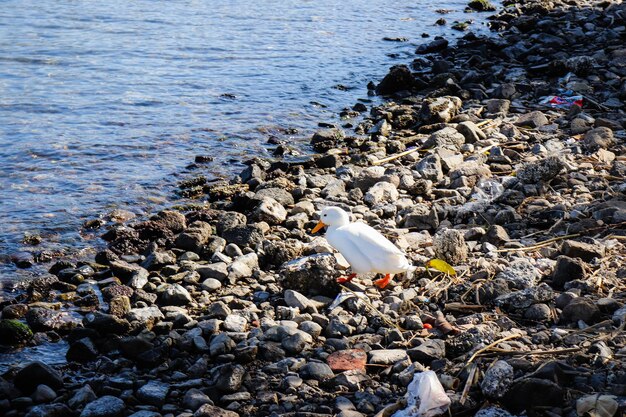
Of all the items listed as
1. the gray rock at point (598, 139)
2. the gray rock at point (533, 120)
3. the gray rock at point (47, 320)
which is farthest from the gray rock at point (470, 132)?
the gray rock at point (47, 320)

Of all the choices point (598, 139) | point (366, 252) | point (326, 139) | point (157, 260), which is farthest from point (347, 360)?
point (326, 139)

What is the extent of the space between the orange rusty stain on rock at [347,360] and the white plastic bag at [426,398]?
2.21 ft

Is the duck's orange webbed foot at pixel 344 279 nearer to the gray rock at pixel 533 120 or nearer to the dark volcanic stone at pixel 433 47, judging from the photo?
the gray rock at pixel 533 120

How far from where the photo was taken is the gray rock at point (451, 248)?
6.52 metres

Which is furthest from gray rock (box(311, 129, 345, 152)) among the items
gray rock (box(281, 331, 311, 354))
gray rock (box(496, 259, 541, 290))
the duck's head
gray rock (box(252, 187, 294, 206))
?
gray rock (box(281, 331, 311, 354))

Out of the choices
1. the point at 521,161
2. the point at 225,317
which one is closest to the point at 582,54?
the point at 521,161

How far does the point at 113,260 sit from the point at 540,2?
17166 millimetres

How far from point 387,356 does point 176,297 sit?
205 centimetres

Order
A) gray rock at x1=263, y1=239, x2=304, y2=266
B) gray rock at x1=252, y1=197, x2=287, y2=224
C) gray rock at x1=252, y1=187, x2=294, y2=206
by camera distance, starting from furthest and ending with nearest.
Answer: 1. gray rock at x1=252, y1=187, x2=294, y2=206
2. gray rock at x1=252, y1=197, x2=287, y2=224
3. gray rock at x1=263, y1=239, x2=304, y2=266

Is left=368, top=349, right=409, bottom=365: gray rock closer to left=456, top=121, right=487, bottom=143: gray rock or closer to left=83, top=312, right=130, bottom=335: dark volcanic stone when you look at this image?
left=83, top=312, right=130, bottom=335: dark volcanic stone

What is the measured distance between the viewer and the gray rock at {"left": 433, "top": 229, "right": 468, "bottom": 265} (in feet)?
21.4

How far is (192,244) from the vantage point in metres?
7.57

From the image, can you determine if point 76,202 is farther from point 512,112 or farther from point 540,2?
point 540,2

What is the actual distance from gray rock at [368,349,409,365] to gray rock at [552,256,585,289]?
1516 millimetres
